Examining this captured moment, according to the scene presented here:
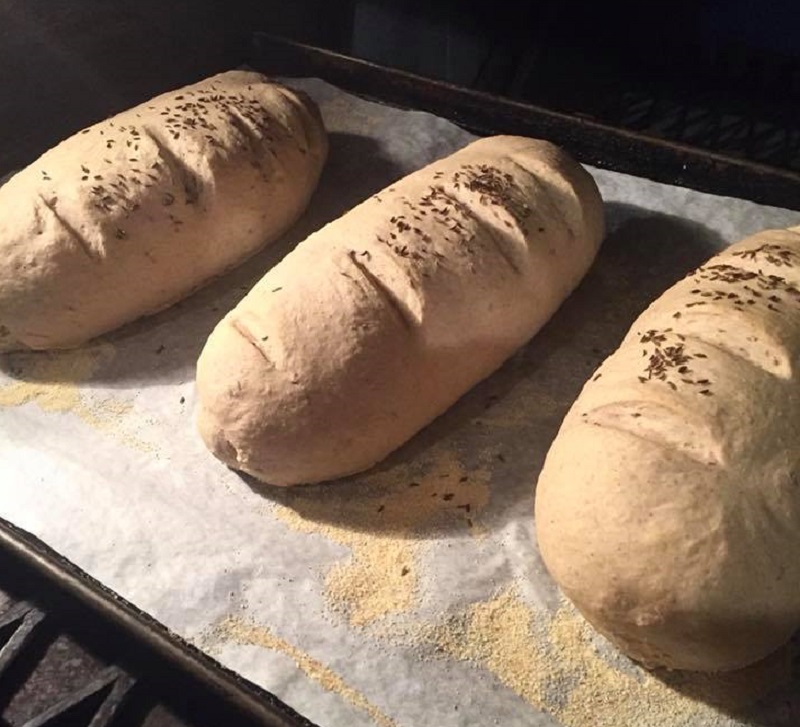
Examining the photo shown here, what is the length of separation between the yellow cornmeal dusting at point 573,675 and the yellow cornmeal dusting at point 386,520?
0.09 meters

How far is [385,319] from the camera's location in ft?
4.52

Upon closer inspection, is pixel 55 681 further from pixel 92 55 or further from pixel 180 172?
pixel 92 55

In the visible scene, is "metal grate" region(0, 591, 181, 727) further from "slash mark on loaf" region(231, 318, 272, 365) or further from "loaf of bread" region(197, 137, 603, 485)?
"slash mark on loaf" region(231, 318, 272, 365)

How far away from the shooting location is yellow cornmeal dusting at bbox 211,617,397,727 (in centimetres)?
112

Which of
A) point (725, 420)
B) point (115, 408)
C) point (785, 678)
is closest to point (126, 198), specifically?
point (115, 408)

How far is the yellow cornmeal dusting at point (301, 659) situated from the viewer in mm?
1120

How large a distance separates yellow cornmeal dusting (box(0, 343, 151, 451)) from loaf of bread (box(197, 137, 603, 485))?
18 cm

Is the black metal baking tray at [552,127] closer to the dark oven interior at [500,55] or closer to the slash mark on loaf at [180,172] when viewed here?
the dark oven interior at [500,55]

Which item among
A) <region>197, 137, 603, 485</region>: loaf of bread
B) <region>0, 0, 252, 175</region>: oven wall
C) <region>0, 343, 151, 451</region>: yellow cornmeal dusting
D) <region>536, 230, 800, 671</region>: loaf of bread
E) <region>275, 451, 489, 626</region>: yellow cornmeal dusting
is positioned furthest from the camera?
<region>0, 0, 252, 175</region>: oven wall

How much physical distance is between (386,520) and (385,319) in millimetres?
287

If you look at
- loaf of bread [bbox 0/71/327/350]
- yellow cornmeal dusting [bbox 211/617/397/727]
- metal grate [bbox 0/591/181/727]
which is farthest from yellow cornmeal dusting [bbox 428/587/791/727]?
loaf of bread [bbox 0/71/327/350]

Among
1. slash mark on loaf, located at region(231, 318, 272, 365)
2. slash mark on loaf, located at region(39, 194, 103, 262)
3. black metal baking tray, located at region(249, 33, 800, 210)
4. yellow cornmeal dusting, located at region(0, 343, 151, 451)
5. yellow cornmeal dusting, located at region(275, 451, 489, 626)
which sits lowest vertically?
yellow cornmeal dusting, located at region(0, 343, 151, 451)

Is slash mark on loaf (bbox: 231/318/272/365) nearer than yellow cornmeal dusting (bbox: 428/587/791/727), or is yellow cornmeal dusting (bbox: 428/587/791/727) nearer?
yellow cornmeal dusting (bbox: 428/587/791/727)

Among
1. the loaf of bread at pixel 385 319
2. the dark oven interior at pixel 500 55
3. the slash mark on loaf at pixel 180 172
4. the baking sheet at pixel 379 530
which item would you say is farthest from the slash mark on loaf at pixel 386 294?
the dark oven interior at pixel 500 55
